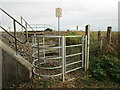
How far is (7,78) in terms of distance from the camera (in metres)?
3.50

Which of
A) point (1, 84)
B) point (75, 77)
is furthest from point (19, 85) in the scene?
point (75, 77)

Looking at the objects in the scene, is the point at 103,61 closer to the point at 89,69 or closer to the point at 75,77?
the point at 89,69

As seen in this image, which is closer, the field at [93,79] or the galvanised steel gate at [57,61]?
the field at [93,79]

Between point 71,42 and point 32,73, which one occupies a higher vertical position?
point 71,42

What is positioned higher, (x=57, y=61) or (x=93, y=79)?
(x=57, y=61)

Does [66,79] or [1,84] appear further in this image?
[66,79]

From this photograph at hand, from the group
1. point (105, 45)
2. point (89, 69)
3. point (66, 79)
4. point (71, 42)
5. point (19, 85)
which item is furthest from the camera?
point (71, 42)

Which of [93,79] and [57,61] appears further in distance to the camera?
[57,61]

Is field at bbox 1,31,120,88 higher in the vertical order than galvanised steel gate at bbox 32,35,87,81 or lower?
lower

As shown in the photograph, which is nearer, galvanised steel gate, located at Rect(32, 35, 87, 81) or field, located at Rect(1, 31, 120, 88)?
field, located at Rect(1, 31, 120, 88)

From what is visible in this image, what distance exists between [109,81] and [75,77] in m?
1.20

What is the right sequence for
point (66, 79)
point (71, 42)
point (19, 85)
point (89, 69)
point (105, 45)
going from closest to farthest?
point (19, 85) < point (66, 79) < point (89, 69) < point (105, 45) < point (71, 42)

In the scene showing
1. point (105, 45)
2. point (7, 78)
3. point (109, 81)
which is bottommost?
point (109, 81)

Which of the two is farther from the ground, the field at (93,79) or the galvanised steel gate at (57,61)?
the galvanised steel gate at (57,61)
